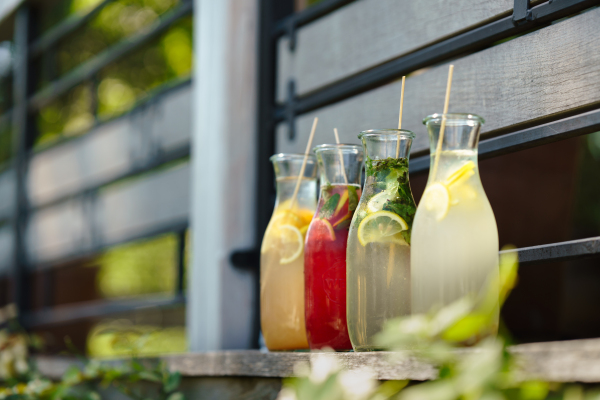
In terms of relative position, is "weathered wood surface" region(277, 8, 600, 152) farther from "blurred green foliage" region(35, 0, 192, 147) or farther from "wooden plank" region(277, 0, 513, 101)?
"blurred green foliage" region(35, 0, 192, 147)

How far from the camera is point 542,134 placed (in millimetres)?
1033

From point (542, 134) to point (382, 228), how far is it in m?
0.34

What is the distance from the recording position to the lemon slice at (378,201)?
918mm

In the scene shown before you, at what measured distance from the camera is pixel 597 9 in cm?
96

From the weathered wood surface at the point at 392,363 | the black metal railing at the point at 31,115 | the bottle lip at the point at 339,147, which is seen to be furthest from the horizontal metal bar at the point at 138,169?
the bottle lip at the point at 339,147

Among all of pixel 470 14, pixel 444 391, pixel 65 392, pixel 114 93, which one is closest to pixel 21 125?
pixel 114 93

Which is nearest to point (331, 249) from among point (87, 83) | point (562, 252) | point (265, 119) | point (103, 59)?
point (562, 252)

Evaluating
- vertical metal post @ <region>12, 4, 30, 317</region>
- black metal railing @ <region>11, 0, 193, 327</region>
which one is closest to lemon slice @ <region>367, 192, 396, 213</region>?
black metal railing @ <region>11, 0, 193, 327</region>

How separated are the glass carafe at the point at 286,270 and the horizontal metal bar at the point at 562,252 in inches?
14.4

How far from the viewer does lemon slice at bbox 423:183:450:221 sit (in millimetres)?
817

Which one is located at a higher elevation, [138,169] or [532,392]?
[138,169]

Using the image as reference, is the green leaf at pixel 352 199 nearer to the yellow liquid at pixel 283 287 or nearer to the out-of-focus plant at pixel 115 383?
the yellow liquid at pixel 283 287

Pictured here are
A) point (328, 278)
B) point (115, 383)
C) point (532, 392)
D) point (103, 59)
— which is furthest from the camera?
point (103, 59)

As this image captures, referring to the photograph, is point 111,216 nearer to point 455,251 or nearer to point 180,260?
point 180,260
